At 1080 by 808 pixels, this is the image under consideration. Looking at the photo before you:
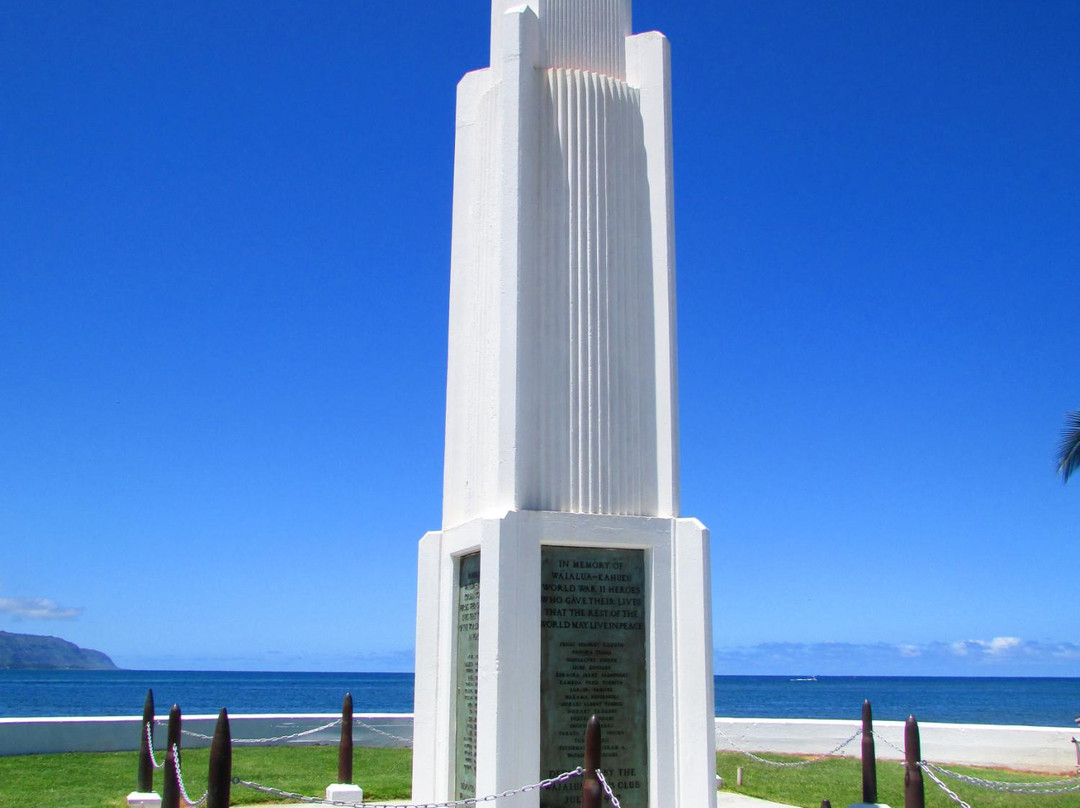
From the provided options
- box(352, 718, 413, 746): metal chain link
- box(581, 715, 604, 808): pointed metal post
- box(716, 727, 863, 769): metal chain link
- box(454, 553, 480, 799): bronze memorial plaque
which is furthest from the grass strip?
box(581, 715, 604, 808): pointed metal post

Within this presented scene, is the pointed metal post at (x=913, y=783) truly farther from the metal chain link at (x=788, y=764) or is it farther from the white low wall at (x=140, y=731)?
the white low wall at (x=140, y=731)

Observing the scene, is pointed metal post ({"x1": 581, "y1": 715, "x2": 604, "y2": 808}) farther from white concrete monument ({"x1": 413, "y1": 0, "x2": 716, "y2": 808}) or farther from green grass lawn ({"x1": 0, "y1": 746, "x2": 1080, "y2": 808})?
green grass lawn ({"x1": 0, "y1": 746, "x2": 1080, "y2": 808})

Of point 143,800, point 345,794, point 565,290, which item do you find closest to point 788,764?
point 345,794

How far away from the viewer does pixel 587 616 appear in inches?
354

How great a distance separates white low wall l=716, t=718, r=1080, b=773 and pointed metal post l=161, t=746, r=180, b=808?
10.7m

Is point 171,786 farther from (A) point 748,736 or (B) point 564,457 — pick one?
(A) point 748,736

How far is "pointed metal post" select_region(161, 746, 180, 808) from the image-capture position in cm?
948

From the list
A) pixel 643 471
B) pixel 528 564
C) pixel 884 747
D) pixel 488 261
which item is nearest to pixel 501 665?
pixel 528 564

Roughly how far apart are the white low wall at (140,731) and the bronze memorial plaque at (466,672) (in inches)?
318

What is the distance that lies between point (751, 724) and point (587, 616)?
37.3ft

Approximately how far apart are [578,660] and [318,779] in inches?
260

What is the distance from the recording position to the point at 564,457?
9297 millimetres

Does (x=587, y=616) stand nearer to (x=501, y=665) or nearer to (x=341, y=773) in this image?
(x=501, y=665)

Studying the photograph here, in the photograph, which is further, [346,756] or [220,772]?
[346,756]
